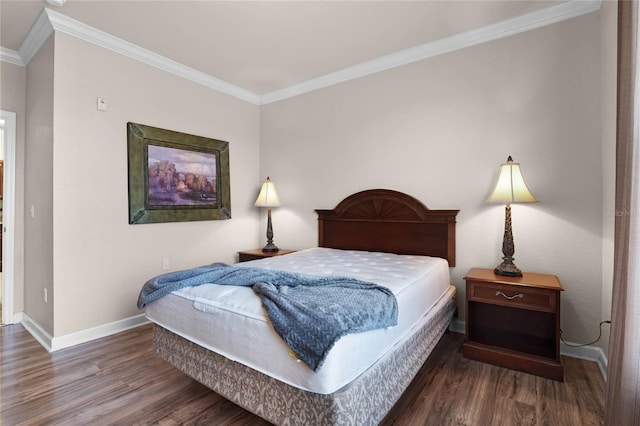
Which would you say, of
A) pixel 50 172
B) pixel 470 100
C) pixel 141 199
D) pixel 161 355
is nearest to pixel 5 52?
pixel 50 172

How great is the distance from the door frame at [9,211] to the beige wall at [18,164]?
22 mm

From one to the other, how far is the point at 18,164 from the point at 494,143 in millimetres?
4409

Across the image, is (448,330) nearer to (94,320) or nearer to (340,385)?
(340,385)

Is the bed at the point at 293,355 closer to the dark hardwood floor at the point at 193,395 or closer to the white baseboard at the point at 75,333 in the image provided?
the dark hardwood floor at the point at 193,395

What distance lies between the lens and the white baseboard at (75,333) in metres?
2.54

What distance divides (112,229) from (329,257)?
1.97 m

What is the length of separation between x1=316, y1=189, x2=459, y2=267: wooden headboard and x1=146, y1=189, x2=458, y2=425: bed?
0.93 ft

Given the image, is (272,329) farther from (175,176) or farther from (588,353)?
(175,176)

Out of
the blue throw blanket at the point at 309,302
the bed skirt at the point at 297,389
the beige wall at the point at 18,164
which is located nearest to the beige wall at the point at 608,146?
the bed skirt at the point at 297,389

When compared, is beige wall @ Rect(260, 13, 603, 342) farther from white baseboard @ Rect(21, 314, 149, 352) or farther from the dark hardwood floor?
white baseboard @ Rect(21, 314, 149, 352)

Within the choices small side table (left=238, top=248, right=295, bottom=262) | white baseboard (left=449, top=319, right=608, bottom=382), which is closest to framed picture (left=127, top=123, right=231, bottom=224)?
small side table (left=238, top=248, right=295, bottom=262)

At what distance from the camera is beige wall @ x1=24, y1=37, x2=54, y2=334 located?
2.58m

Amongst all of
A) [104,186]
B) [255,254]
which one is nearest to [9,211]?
[104,186]

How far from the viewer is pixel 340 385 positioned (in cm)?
123
